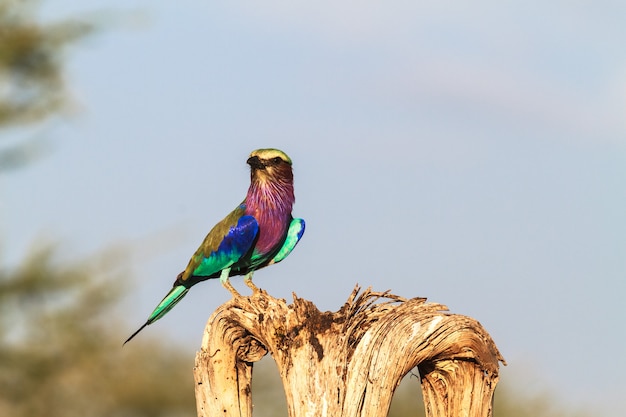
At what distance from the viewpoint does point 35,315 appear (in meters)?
24.4

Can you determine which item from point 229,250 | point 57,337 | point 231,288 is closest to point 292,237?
point 229,250

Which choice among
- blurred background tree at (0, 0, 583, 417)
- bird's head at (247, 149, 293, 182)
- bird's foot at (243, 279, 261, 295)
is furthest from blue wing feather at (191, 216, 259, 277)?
blurred background tree at (0, 0, 583, 417)

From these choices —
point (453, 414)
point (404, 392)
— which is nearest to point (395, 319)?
point (453, 414)

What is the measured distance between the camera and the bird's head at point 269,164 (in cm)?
745

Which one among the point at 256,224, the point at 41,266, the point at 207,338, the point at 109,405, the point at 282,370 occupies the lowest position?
the point at 282,370

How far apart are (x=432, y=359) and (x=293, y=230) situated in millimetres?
2189

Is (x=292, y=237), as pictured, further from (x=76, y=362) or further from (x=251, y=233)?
(x=76, y=362)

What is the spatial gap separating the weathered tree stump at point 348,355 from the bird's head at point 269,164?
1.34 m

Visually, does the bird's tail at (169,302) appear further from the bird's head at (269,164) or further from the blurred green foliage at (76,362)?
the blurred green foliage at (76,362)

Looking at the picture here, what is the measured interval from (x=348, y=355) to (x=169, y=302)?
2400mm

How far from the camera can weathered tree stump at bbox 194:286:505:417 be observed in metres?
5.59

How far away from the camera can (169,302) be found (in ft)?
25.0

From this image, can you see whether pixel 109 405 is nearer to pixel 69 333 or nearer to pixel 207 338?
pixel 69 333

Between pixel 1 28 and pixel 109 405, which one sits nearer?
pixel 1 28
